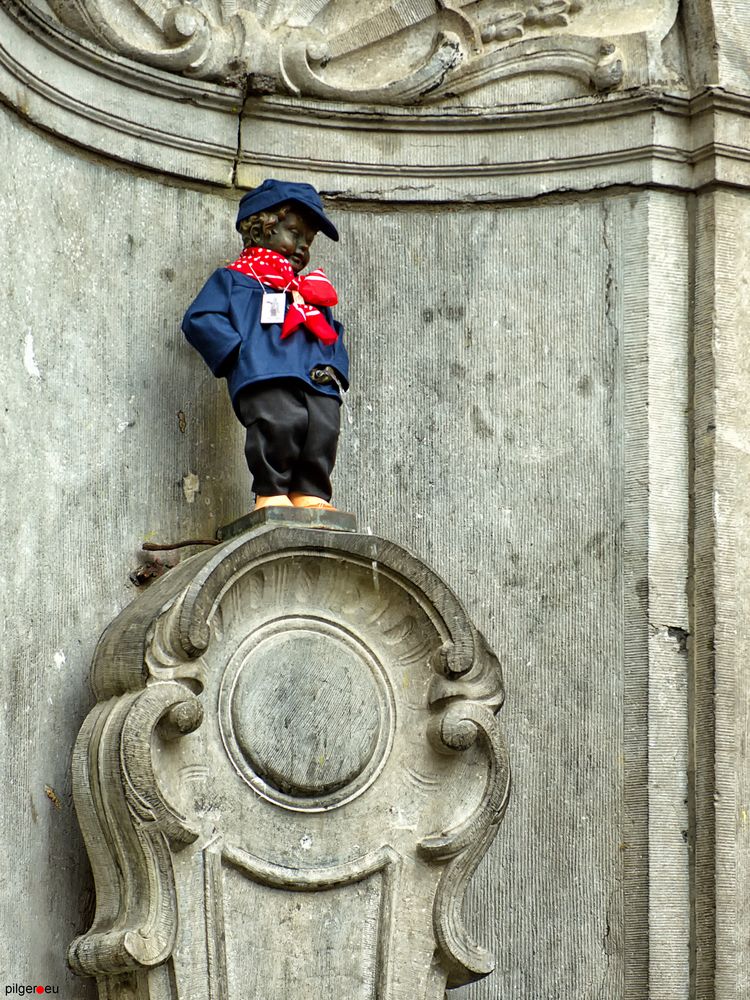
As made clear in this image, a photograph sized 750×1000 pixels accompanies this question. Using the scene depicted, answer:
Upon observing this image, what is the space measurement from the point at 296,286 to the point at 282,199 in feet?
0.69

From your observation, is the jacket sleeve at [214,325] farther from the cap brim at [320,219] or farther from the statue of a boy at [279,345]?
the cap brim at [320,219]

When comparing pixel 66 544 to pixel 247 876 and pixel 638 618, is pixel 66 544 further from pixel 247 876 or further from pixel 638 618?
pixel 638 618

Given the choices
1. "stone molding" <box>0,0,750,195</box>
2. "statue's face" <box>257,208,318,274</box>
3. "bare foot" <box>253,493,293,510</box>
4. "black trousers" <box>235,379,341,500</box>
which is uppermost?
"stone molding" <box>0,0,750,195</box>

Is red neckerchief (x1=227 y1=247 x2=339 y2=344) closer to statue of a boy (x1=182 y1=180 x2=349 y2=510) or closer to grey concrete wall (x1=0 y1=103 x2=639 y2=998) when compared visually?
statue of a boy (x1=182 y1=180 x2=349 y2=510)

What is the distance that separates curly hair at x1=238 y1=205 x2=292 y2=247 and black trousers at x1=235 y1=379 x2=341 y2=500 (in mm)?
402

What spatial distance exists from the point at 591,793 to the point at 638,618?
1.46 ft

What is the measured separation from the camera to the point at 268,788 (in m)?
4.70

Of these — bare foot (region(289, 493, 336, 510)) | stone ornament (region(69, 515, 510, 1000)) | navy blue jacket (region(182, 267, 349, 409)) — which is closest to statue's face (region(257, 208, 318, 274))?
navy blue jacket (region(182, 267, 349, 409))

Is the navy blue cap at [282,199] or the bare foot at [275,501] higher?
the navy blue cap at [282,199]

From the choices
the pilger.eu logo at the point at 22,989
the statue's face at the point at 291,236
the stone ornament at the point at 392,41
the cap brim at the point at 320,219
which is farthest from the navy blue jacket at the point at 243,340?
the pilger.eu logo at the point at 22,989

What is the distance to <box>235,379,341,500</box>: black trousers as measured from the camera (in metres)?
4.99

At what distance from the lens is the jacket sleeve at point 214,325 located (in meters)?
5.05

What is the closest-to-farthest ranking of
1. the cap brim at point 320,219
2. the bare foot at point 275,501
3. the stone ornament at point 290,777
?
the stone ornament at point 290,777 < the bare foot at point 275,501 < the cap brim at point 320,219

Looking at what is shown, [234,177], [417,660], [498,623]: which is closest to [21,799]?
[417,660]
